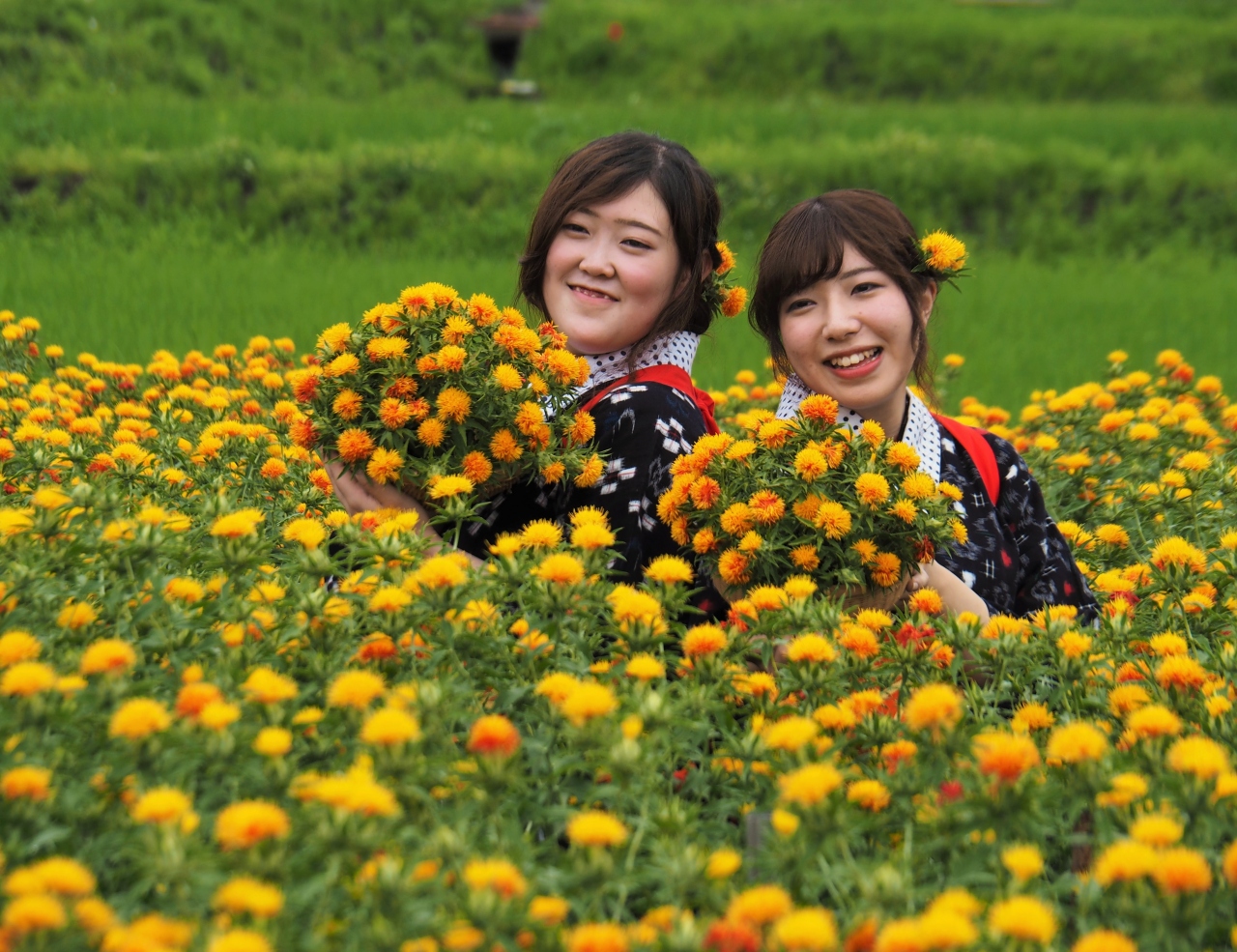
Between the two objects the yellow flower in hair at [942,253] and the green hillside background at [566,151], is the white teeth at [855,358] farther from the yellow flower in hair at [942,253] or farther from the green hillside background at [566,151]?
the green hillside background at [566,151]

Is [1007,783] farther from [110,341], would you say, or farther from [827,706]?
[110,341]

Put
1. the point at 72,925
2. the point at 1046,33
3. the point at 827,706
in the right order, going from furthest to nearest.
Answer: the point at 1046,33, the point at 827,706, the point at 72,925

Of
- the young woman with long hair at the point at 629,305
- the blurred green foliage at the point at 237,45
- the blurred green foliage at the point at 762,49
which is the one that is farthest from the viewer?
the blurred green foliage at the point at 762,49

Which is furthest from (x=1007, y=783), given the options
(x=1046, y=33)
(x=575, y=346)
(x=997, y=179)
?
(x=1046, y=33)

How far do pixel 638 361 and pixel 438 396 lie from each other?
26.8 inches

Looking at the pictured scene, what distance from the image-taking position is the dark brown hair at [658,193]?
8.11 ft

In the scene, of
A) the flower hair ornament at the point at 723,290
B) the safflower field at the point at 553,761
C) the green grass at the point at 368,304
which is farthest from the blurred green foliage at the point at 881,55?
the safflower field at the point at 553,761

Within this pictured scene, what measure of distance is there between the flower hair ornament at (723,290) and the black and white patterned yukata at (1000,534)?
0.71ft

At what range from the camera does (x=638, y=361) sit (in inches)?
99.1

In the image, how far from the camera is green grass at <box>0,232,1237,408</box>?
17.5ft

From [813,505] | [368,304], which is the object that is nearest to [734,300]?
[813,505]

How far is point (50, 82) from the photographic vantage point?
38.4ft

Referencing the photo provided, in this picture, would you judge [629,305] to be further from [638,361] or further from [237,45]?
[237,45]

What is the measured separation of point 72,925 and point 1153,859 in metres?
0.95
